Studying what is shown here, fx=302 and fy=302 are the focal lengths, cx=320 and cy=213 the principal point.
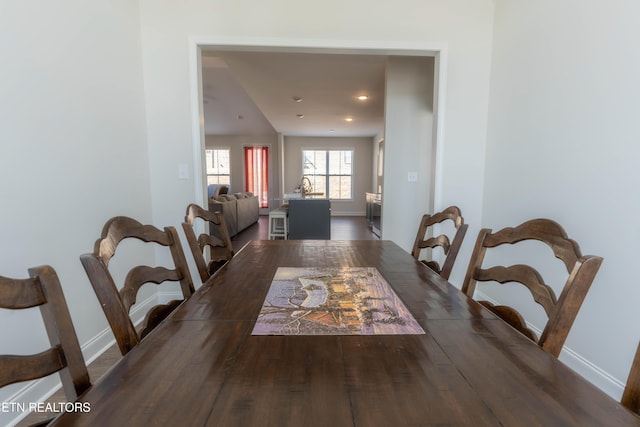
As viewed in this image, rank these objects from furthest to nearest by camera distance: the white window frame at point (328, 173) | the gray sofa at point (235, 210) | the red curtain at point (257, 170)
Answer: the red curtain at point (257, 170) → the white window frame at point (328, 173) → the gray sofa at point (235, 210)

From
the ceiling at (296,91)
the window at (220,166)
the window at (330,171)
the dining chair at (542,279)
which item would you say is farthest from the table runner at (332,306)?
the window at (220,166)

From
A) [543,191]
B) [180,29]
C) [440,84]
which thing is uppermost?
[180,29]

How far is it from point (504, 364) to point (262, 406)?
1.69 ft

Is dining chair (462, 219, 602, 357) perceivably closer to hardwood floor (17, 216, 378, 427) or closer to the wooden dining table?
the wooden dining table

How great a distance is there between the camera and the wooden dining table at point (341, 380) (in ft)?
1.63

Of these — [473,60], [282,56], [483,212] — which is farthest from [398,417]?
[282,56]

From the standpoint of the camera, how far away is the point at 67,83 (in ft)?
5.37

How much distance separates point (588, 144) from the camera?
63.2 inches

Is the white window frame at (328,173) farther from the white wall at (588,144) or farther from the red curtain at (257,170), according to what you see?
the white wall at (588,144)

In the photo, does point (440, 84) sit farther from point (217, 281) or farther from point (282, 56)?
point (217, 281)

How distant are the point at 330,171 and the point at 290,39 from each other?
7.37 m

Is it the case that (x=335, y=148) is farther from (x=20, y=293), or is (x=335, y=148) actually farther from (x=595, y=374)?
(x=20, y=293)

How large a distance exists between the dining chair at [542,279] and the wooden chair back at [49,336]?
42.9 inches

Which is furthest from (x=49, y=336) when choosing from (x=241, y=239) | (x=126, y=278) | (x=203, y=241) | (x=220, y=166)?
(x=220, y=166)
